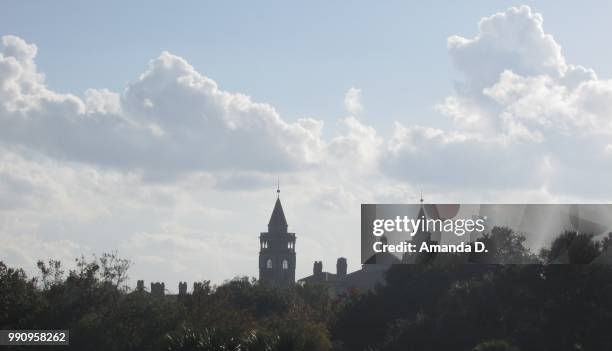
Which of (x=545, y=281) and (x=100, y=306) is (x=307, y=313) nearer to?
(x=100, y=306)

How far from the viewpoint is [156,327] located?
2330 inches

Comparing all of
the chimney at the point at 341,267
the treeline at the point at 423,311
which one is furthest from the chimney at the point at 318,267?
the treeline at the point at 423,311

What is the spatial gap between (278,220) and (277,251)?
4.89m

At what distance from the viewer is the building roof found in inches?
6432

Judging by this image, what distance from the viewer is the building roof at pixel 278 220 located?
536ft

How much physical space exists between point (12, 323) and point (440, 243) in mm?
37641

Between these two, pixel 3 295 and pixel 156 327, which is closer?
pixel 156 327

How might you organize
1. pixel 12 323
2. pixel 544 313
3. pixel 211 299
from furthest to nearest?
1. pixel 211 299
2. pixel 12 323
3. pixel 544 313

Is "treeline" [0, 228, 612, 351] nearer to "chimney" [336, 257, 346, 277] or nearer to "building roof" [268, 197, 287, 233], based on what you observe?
"building roof" [268, 197, 287, 233]

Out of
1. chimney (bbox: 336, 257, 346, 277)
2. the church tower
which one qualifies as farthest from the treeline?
chimney (bbox: 336, 257, 346, 277)

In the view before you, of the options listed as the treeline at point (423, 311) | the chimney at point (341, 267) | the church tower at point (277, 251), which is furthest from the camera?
the chimney at point (341, 267)

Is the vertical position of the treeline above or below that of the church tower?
below

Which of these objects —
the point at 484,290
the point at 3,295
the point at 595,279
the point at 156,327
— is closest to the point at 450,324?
the point at 484,290

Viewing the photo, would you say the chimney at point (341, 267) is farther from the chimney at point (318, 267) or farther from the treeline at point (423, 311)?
the treeline at point (423, 311)
